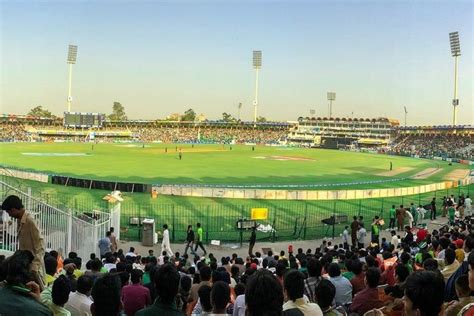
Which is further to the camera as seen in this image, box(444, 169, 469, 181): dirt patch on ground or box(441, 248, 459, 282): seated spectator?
box(444, 169, 469, 181): dirt patch on ground

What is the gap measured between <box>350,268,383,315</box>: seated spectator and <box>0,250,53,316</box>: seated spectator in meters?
4.08

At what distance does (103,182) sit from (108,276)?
95.0 ft

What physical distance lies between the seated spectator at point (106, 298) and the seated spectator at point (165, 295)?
0.78ft

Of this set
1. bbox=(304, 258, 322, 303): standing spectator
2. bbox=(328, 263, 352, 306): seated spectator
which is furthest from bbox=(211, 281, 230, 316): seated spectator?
bbox=(328, 263, 352, 306): seated spectator

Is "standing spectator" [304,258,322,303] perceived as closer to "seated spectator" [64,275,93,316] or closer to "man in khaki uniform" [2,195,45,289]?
"seated spectator" [64,275,93,316]

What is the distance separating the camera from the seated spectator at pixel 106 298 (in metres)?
4.15

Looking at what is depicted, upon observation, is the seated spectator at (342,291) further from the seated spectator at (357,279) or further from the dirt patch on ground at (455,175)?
the dirt patch on ground at (455,175)

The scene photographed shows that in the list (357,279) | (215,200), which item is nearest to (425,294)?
(357,279)

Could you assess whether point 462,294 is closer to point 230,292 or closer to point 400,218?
point 230,292

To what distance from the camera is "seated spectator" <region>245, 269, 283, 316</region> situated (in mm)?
3537

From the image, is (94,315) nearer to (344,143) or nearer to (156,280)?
(156,280)

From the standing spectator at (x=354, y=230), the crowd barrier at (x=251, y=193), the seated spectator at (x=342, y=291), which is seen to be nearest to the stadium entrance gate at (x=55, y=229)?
the seated spectator at (x=342, y=291)

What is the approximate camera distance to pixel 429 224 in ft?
83.3

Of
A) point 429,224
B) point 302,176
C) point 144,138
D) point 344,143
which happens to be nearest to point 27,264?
point 429,224
